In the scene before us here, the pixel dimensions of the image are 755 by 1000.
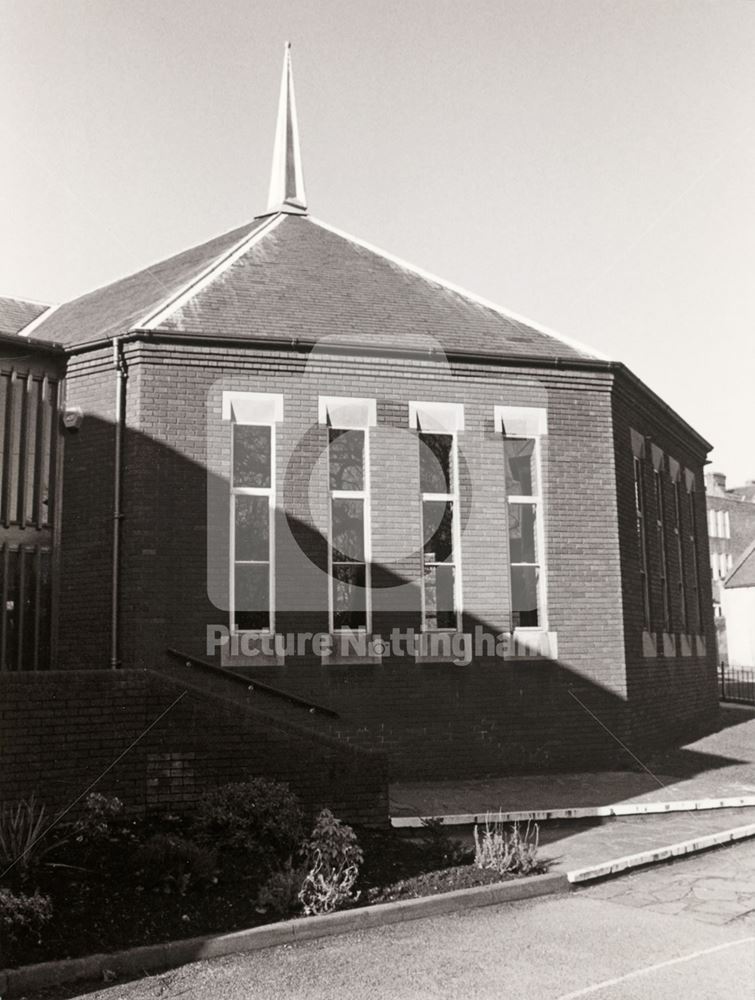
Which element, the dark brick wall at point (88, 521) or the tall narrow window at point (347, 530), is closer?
the dark brick wall at point (88, 521)

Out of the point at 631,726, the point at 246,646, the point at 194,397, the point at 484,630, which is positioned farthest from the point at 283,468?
the point at 631,726

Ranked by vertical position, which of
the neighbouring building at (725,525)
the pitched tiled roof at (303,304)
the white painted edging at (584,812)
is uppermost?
the neighbouring building at (725,525)

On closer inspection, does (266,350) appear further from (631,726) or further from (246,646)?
(631,726)

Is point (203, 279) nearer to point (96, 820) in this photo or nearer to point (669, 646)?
point (96, 820)

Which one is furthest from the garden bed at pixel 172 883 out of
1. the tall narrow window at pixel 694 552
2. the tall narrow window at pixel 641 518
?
the tall narrow window at pixel 694 552

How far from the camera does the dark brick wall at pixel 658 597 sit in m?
14.7

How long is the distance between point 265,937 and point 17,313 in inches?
554

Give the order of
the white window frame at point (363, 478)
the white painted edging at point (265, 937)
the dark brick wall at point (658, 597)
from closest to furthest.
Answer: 1. the white painted edging at point (265, 937)
2. the white window frame at point (363, 478)
3. the dark brick wall at point (658, 597)

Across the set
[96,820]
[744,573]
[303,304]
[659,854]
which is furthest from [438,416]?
[744,573]

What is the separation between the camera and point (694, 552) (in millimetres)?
19984

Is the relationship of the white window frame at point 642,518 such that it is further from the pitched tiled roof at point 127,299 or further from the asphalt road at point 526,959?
the asphalt road at point 526,959

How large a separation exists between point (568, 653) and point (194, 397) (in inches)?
248

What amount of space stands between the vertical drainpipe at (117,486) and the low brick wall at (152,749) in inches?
132

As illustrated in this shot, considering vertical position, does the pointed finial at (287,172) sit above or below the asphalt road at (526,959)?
above
